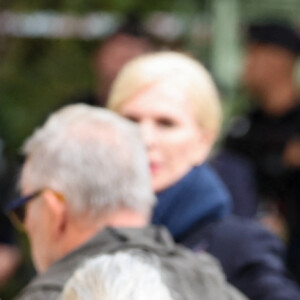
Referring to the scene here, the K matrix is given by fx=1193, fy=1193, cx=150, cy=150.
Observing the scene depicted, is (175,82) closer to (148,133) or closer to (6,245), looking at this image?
(148,133)

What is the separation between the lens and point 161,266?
2.84 meters

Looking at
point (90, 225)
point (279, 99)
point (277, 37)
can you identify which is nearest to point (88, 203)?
point (90, 225)

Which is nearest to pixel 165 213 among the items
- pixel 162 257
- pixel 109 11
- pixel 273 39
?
pixel 162 257

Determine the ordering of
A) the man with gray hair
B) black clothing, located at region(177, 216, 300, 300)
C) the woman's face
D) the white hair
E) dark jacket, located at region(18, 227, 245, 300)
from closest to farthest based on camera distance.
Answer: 1. the white hair
2. dark jacket, located at region(18, 227, 245, 300)
3. the man with gray hair
4. black clothing, located at region(177, 216, 300, 300)
5. the woman's face

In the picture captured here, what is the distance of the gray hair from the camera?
308 centimetres

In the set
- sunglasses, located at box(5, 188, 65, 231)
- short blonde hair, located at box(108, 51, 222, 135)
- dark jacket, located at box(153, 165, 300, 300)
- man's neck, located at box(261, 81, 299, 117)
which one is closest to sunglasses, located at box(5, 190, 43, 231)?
sunglasses, located at box(5, 188, 65, 231)

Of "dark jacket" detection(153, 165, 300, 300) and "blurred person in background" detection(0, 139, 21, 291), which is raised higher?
"dark jacket" detection(153, 165, 300, 300)

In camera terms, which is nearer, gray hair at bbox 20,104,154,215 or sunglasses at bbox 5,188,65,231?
gray hair at bbox 20,104,154,215

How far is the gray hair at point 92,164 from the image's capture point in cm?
308

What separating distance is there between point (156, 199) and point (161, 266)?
1.04 meters

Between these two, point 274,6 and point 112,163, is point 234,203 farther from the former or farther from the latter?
point 274,6

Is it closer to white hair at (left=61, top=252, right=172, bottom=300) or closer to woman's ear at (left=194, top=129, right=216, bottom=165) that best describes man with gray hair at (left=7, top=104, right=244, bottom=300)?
white hair at (left=61, top=252, right=172, bottom=300)

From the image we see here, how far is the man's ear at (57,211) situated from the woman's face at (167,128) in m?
0.86

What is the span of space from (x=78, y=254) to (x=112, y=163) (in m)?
0.26
